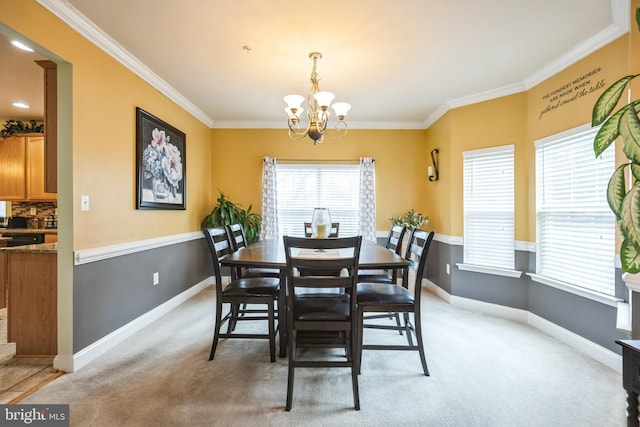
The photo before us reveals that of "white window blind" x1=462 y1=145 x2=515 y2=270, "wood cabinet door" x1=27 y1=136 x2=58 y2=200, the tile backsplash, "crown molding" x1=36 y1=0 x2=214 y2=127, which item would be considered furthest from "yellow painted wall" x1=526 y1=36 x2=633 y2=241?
the tile backsplash

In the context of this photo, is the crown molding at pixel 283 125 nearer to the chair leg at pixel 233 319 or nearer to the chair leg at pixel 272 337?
the chair leg at pixel 233 319

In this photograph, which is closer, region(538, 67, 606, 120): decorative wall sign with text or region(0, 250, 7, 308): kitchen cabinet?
region(538, 67, 606, 120): decorative wall sign with text

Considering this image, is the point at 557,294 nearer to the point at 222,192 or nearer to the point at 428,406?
the point at 428,406

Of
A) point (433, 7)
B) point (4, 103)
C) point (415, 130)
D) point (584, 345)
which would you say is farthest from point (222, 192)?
point (584, 345)

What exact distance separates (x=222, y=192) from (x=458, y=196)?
3.41 m

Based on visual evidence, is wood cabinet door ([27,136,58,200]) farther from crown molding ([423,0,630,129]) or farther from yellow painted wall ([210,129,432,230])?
crown molding ([423,0,630,129])

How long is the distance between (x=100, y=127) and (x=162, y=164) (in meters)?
0.89

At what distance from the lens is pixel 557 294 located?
276 centimetres

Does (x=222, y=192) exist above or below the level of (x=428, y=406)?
above

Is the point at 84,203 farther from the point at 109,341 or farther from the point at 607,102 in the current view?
the point at 607,102

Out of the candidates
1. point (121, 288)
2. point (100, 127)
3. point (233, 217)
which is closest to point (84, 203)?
point (100, 127)

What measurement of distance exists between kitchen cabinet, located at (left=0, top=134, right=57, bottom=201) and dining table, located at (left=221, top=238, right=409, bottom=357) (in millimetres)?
3736

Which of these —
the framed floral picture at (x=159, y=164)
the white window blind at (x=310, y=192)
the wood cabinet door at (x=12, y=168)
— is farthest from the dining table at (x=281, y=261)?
the wood cabinet door at (x=12, y=168)

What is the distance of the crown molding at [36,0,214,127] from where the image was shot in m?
2.00
